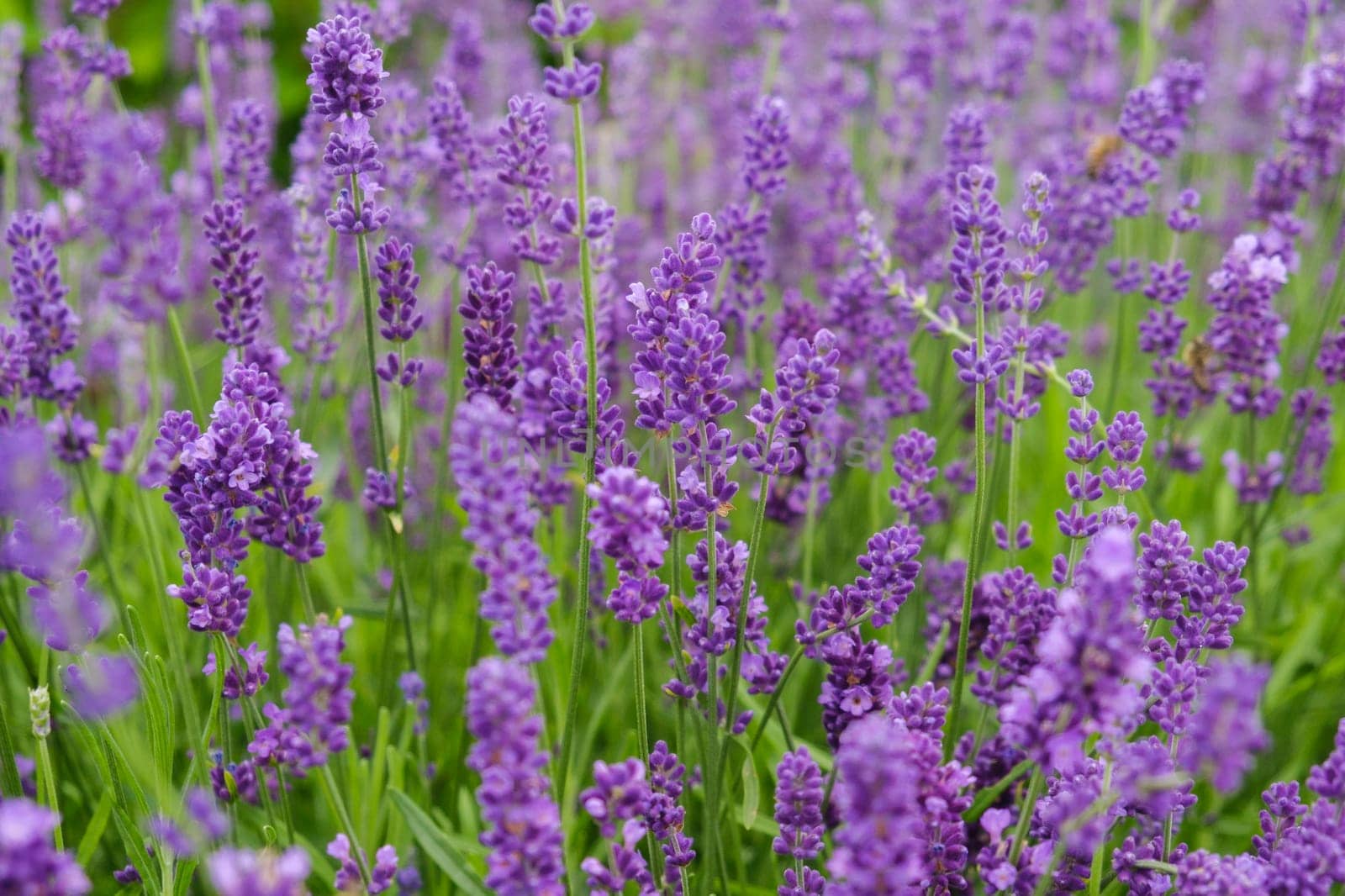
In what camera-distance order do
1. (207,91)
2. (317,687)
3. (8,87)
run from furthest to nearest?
(8,87)
(207,91)
(317,687)

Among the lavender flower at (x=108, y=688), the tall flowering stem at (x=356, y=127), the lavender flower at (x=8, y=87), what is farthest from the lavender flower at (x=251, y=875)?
the lavender flower at (x=8, y=87)

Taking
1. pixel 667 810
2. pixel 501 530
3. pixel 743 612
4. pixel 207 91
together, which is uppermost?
pixel 207 91

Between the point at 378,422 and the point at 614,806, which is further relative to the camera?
the point at 378,422

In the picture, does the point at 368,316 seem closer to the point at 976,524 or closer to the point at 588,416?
the point at 588,416

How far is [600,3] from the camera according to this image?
6.89m

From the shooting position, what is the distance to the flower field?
1.48 m

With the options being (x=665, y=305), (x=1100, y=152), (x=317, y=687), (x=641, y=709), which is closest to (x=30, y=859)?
(x=317, y=687)

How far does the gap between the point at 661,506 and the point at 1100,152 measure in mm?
2601

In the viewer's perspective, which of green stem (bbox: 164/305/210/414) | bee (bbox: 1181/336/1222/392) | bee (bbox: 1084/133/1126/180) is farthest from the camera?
bee (bbox: 1084/133/1126/180)

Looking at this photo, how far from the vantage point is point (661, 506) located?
155 centimetres

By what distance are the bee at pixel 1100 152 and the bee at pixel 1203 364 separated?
761 mm

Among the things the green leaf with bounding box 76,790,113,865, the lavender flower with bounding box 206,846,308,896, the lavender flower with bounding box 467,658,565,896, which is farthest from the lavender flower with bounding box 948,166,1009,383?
the green leaf with bounding box 76,790,113,865

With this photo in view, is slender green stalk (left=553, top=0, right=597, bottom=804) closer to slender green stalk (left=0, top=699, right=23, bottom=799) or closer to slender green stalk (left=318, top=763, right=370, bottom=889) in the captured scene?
slender green stalk (left=318, top=763, right=370, bottom=889)

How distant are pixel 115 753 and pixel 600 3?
5.87 metres
